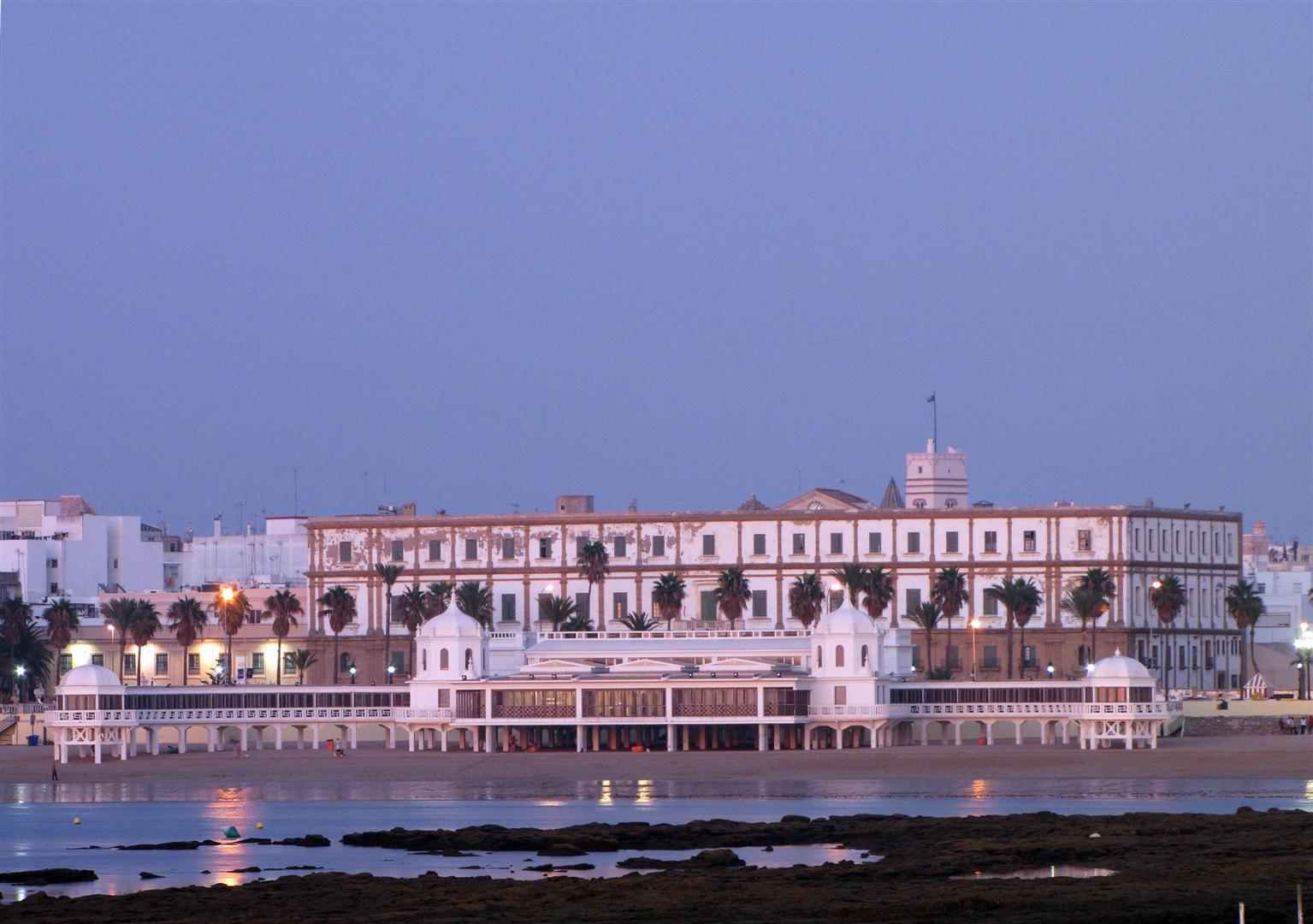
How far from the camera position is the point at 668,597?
131375 mm

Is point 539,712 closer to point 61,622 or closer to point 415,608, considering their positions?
point 415,608

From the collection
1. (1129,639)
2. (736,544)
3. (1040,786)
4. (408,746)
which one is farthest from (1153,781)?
(736,544)

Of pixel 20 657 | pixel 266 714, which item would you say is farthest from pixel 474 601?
pixel 20 657

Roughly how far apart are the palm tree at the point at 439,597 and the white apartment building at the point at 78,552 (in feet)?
78.0

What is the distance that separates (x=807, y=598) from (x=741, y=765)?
98.7ft

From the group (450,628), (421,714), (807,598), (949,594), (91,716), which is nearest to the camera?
(91,716)

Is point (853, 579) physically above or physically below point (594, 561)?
below

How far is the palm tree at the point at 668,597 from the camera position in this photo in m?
131

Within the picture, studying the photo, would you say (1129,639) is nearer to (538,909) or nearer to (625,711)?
(625,711)

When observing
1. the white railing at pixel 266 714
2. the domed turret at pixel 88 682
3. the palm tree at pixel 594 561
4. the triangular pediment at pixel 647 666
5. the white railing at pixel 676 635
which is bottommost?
the white railing at pixel 266 714

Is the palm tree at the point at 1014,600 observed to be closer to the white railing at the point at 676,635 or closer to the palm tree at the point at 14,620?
the white railing at the point at 676,635

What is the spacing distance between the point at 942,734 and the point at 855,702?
6912 mm

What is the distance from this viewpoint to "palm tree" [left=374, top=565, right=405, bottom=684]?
139125mm

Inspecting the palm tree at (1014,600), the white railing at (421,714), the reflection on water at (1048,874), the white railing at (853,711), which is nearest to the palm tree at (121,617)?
the white railing at (421,714)
